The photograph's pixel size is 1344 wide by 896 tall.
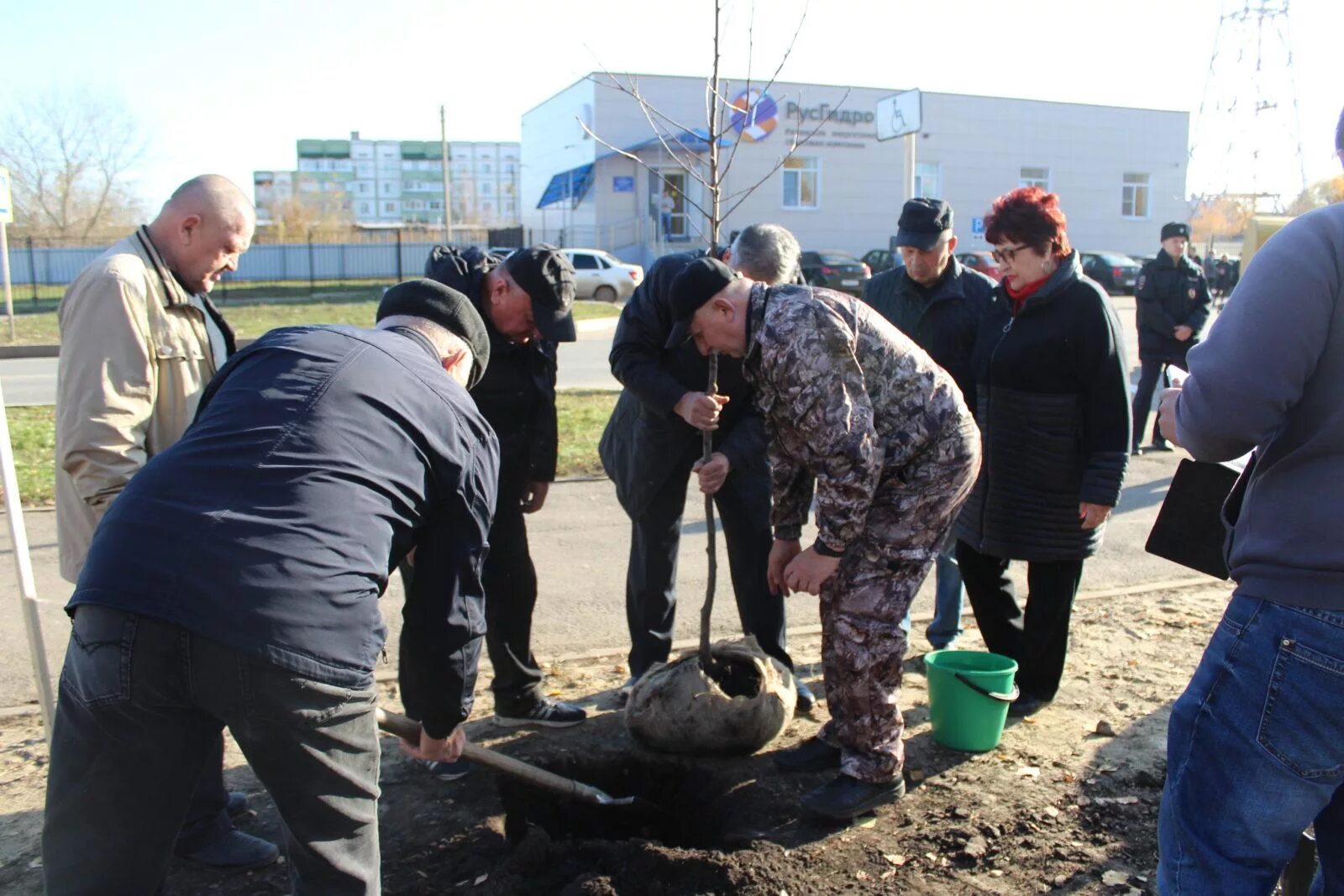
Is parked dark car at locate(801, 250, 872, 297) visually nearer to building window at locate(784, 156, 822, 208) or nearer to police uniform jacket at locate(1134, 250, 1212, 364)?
building window at locate(784, 156, 822, 208)

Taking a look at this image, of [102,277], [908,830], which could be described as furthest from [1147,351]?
[102,277]

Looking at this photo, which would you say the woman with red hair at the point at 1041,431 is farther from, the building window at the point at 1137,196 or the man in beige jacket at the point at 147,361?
the building window at the point at 1137,196

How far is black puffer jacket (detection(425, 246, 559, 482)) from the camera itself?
3.77 meters

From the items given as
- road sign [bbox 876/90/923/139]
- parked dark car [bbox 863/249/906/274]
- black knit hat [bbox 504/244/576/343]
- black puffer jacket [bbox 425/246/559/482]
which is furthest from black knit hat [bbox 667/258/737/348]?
parked dark car [bbox 863/249/906/274]

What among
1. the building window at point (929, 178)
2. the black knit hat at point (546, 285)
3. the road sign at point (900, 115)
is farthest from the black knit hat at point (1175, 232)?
the building window at point (929, 178)

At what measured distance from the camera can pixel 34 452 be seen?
339 inches

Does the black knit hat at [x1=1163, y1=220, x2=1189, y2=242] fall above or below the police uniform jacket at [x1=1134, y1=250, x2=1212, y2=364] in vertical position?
above

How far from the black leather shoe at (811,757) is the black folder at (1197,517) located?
1491 mm

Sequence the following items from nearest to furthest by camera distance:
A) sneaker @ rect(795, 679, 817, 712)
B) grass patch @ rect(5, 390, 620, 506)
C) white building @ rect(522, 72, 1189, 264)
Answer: sneaker @ rect(795, 679, 817, 712), grass patch @ rect(5, 390, 620, 506), white building @ rect(522, 72, 1189, 264)

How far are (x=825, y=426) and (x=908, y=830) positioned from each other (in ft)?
4.51

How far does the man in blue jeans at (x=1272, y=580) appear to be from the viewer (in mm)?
1851

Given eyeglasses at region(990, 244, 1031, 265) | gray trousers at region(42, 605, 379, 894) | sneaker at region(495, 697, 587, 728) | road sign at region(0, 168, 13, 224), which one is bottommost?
sneaker at region(495, 697, 587, 728)

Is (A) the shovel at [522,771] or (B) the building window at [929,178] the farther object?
(B) the building window at [929,178]

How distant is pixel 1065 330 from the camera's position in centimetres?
384
